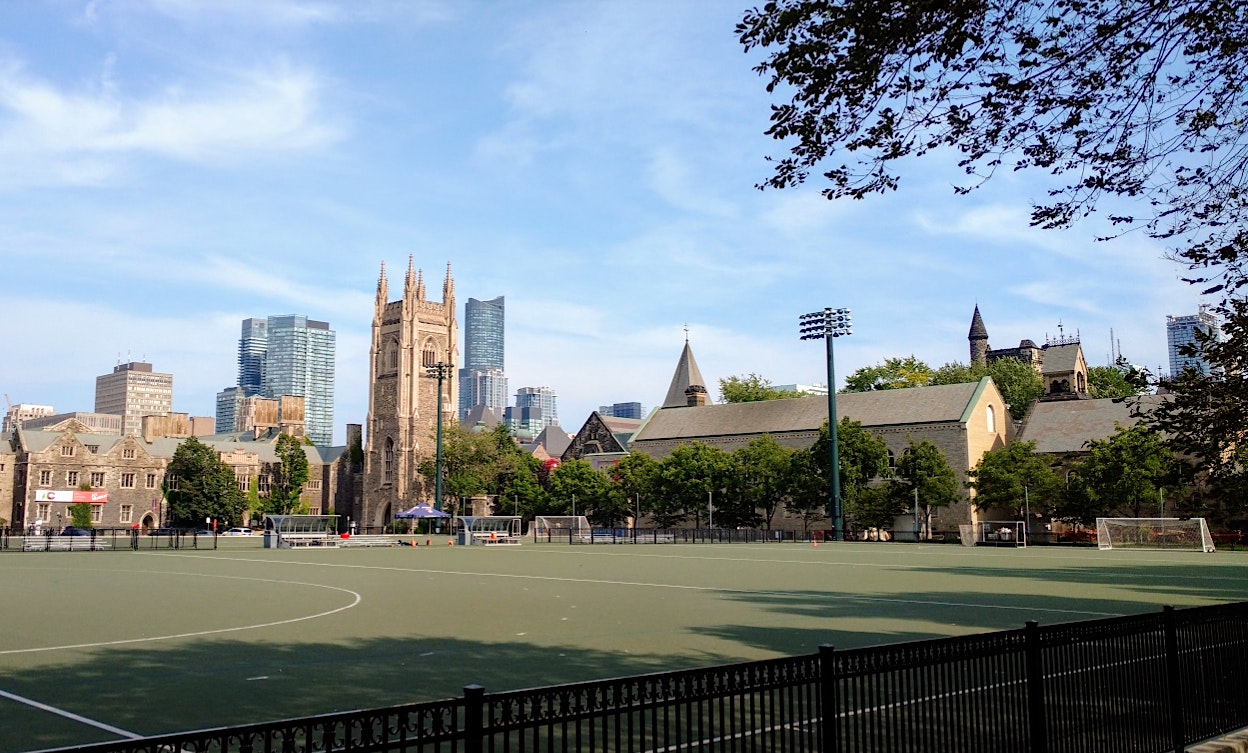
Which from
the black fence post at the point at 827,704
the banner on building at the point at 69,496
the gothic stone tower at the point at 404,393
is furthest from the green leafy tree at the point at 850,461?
the banner on building at the point at 69,496

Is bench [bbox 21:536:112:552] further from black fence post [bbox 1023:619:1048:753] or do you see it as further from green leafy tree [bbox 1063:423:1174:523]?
green leafy tree [bbox 1063:423:1174:523]

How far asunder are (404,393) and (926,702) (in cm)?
12905

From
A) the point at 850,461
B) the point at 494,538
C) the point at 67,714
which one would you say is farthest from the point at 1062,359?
the point at 67,714

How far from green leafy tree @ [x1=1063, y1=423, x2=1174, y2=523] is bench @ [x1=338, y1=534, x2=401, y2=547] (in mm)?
43895

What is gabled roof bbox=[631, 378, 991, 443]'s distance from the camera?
278ft

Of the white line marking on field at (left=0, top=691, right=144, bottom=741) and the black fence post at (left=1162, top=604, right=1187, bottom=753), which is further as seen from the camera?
the white line marking on field at (left=0, top=691, right=144, bottom=741)

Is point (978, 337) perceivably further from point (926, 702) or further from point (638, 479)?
point (926, 702)

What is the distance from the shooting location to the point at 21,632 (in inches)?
638

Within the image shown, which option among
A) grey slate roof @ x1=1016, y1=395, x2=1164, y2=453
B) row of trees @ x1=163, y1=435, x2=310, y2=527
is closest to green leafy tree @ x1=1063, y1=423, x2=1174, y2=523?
grey slate roof @ x1=1016, y1=395, x2=1164, y2=453

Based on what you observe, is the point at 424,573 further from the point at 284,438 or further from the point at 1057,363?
the point at 284,438

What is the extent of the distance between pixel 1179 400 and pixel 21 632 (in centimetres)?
1713

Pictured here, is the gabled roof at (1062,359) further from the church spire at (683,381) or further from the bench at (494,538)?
the bench at (494,538)

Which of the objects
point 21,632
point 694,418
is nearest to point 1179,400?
point 21,632

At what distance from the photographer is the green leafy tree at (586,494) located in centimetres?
9575
